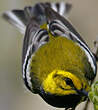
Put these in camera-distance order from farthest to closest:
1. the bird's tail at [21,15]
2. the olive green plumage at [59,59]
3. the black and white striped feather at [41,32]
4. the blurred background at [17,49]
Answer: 1. the bird's tail at [21,15]
2. the blurred background at [17,49]
3. the black and white striped feather at [41,32]
4. the olive green plumage at [59,59]

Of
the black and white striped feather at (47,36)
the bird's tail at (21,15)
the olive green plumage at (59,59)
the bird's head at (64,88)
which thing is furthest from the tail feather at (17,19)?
the bird's head at (64,88)

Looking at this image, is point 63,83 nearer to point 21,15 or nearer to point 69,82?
point 69,82

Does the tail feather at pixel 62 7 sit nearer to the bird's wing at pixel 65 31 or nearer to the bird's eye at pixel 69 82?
the bird's wing at pixel 65 31

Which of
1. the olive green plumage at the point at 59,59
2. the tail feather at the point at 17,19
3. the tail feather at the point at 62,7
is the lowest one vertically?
the olive green plumage at the point at 59,59

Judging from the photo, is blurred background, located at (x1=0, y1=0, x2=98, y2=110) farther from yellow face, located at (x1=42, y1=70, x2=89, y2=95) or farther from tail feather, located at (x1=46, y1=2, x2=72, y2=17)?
yellow face, located at (x1=42, y1=70, x2=89, y2=95)

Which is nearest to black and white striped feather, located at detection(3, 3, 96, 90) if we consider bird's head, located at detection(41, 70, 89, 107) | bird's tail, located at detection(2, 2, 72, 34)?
bird's head, located at detection(41, 70, 89, 107)
